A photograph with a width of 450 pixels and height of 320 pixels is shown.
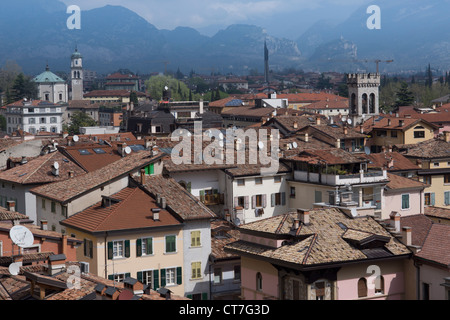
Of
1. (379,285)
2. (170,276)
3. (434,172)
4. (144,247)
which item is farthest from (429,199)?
(379,285)

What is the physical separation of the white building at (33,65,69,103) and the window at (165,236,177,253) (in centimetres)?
15400

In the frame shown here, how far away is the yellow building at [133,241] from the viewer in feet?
101

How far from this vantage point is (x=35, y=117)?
123 m

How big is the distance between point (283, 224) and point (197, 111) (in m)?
61.7

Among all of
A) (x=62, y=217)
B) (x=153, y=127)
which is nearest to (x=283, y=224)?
(x=62, y=217)

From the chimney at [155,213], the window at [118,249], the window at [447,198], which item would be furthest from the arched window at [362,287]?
the window at [447,198]

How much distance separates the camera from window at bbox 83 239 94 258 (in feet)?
102

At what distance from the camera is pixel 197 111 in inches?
3499

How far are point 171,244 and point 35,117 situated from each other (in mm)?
94259

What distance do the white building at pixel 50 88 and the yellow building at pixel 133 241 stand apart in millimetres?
153293

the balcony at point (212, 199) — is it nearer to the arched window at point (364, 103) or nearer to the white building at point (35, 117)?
the arched window at point (364, 103)

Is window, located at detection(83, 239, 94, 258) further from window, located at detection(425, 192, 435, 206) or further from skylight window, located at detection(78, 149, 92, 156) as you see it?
window, located at detection(425, 192, 435, 206)

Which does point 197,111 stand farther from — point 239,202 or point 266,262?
point 266,262

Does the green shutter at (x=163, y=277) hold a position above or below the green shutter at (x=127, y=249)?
below
